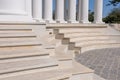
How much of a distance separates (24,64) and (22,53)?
64 centimetres

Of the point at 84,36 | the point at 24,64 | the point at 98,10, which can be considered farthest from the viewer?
the point at 98,10

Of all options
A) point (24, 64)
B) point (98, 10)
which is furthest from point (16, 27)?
point (98, 10)

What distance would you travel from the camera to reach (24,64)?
8344mm

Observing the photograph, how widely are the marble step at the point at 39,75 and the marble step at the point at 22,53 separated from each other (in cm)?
80

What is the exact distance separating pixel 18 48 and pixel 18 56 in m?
0.83

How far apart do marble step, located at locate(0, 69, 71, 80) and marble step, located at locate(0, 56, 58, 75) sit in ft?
0.41

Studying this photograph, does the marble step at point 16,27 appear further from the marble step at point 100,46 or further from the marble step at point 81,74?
the marble step at point 100,46

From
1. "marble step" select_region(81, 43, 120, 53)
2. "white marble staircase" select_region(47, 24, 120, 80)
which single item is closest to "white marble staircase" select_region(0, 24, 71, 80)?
"white marble staircase" select_region(47, 24, 120, 80)

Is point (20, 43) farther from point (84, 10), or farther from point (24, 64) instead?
point (84, 10)

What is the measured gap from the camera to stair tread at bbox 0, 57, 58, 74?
780cm

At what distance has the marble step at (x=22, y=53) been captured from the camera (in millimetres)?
8461

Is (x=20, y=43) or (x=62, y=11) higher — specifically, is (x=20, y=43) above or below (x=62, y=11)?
below

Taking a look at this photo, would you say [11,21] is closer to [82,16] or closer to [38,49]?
[38,49]

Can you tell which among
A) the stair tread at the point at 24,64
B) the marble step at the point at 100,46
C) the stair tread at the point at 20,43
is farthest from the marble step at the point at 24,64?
the marble step at the point at 100,46
